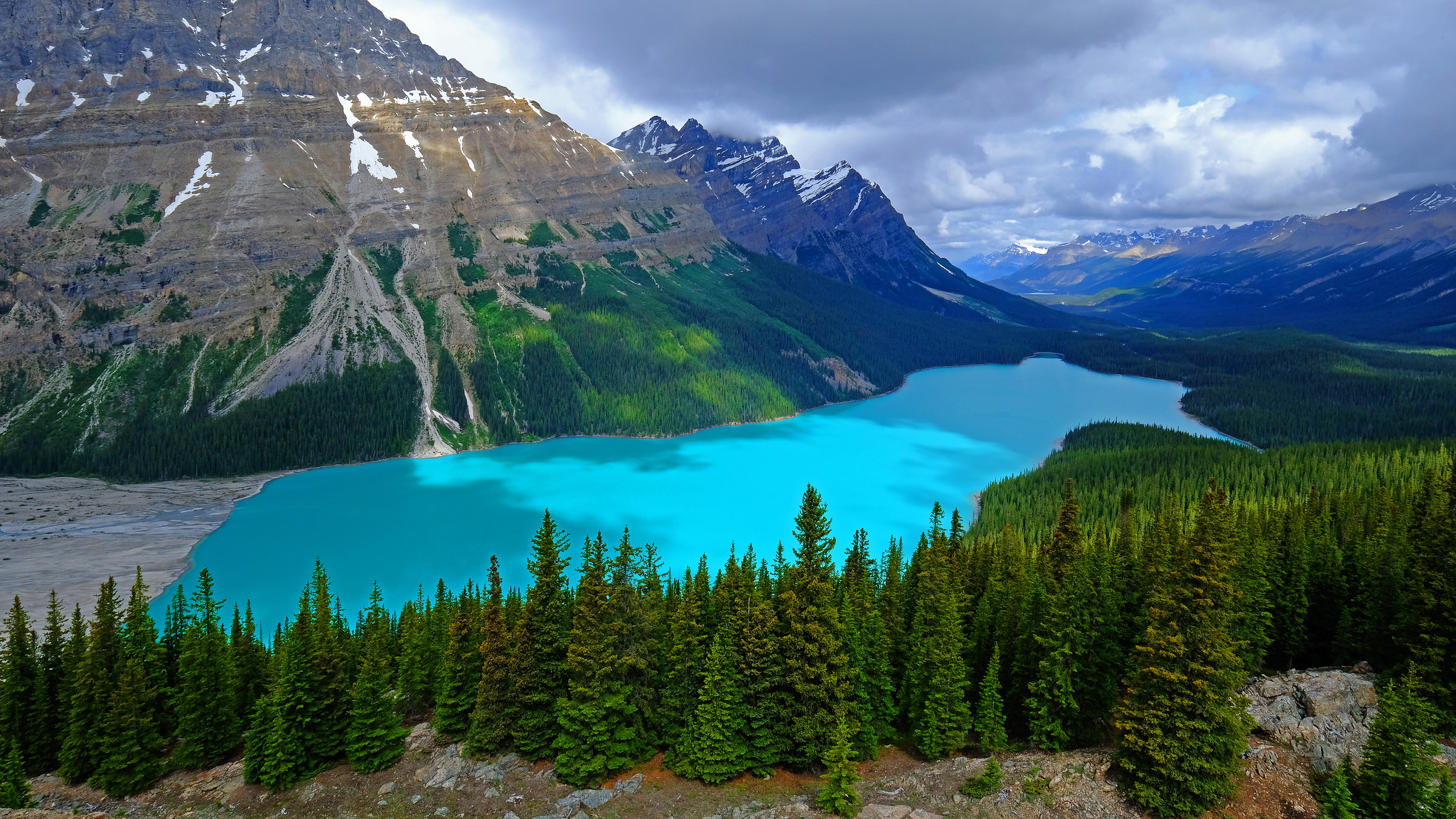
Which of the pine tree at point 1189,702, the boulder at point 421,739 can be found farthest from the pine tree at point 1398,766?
the boulder at point 421,739

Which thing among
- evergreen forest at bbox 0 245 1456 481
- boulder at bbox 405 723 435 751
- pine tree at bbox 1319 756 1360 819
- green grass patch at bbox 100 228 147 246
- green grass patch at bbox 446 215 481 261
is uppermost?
green grass patch at bbox 446 215 481 261

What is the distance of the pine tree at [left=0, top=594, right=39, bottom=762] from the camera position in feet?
132

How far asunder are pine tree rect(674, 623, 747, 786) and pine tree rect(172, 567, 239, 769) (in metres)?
24.9

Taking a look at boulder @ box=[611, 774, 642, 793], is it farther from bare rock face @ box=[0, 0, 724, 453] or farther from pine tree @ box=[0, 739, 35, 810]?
bare rock face @ box=[0, 0, 724, 453]

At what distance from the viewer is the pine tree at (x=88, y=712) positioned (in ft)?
124

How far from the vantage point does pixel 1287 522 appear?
46438 mm

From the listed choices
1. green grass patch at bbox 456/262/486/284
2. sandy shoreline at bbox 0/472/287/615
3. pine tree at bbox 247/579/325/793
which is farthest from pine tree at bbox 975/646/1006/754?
green grass patch at bbox 456/262/486/284

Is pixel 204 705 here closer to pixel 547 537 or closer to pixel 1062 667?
pixel 547 537

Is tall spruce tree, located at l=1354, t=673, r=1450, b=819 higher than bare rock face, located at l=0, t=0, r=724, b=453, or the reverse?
bare rock face, located at l=0, t=0, r=724, b=453

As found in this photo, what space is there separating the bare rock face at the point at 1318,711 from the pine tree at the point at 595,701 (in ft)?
78.5

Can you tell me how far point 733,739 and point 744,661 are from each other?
3.20 m

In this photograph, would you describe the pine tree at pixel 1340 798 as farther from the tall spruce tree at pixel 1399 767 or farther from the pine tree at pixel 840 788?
the pine tree at pixel 840 788

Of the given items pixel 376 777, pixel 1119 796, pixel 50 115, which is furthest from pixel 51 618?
pixel 50 115

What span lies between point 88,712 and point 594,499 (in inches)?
2650
